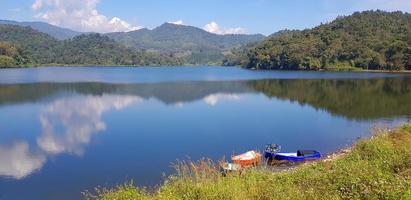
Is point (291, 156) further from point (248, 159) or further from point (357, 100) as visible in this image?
point (357, 100)

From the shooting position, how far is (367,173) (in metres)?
12.4

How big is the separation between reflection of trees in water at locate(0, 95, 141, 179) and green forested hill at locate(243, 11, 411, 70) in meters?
90.9

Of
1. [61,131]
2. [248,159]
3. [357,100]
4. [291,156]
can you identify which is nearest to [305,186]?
[248,159]

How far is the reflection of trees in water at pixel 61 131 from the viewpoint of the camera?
2530cm

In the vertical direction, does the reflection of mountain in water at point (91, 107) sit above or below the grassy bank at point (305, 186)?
below

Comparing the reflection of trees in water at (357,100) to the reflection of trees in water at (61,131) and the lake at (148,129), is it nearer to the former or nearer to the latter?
the lake at (148,129)

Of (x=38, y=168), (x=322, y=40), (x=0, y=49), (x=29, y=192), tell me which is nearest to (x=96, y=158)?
(x=38, y=168)

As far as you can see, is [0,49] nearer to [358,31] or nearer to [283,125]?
[358,31]

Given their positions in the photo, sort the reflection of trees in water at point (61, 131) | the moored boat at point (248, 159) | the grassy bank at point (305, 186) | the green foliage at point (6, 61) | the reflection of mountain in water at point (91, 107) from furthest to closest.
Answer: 1. the green foliage at point (6, 61)
2. the reflection of mountain in water at point (91, 107)
3. the reflection of trees in water at point (61, 131)
4. the moored boat at point (248, 159)
5. the grassy bank at point (305, 186)

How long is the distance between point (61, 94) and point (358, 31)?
125m

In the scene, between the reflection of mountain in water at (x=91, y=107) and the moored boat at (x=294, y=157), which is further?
the reflection of mountain in water at (x=91, y=107)

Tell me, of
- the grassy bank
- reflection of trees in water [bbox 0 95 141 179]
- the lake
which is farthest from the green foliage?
the grassy bank

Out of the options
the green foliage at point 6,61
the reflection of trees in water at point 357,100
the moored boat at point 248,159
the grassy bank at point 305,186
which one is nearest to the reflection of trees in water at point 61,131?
the moored boat at point 248,159

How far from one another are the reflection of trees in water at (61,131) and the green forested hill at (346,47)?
3578 inches
